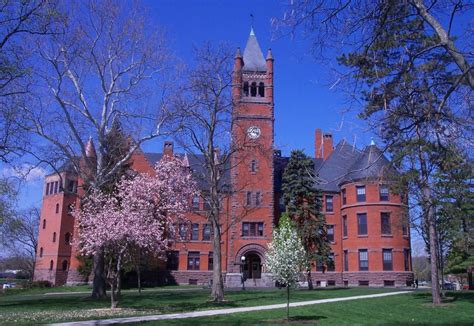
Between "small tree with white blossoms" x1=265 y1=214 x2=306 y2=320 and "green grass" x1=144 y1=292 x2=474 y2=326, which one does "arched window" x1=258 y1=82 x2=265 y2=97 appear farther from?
"small tree with white blossoms" x1=265 y1=214 x2=306 y2=320

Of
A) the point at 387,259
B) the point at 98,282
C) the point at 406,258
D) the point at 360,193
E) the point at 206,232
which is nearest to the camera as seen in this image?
the point at 98,282

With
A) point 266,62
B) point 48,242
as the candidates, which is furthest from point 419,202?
point 48,242

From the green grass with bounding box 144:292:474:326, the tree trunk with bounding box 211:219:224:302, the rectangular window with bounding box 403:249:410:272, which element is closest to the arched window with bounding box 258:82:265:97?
the rectangular window with bounding box 403:249:410:272

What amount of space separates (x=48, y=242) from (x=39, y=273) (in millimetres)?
3344

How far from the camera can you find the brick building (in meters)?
44.0

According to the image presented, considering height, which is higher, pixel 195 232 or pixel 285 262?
pixel 195 232

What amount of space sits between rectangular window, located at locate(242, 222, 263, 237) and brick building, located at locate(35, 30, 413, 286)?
0.10 meters

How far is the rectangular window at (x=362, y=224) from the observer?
4514cm

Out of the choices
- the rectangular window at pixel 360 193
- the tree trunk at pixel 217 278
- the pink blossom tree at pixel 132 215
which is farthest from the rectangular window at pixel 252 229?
the tree trunk at pixel 217 278

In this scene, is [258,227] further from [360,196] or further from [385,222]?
[385,222]

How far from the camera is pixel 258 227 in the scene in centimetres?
4659

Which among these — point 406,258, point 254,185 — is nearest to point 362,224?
point 406,258

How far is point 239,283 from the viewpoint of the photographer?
43.9 meters

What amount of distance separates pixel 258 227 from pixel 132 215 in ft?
87.1
